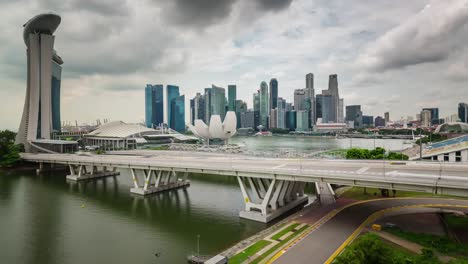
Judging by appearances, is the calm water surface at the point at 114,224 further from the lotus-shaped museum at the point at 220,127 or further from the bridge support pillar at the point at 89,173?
the lotus-shaped museum at the point at 220,127

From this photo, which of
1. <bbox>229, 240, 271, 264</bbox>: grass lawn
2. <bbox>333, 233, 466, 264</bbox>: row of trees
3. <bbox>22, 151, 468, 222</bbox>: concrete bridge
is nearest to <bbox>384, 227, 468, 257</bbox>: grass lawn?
<bbox>22, 151, 468, 222</bbox>: concrete bridge

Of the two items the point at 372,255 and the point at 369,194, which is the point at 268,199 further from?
the point at 372,255

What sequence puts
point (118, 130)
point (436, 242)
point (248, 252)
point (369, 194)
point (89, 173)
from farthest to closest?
point (118, 130) < point (89, 173) < point (369, 194) < point (248, 252) < point (436, 242)

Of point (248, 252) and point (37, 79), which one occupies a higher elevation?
point (37, 79)

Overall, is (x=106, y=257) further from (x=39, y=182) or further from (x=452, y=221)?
(x=39, y=182)

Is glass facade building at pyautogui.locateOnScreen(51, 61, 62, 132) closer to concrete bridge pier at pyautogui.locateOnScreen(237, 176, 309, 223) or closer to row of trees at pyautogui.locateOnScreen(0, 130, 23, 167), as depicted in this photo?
row of trees at pyautogui.locateOnScreen(0, 130, 23, 167)

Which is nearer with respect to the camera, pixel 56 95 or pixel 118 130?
pixel 118 130

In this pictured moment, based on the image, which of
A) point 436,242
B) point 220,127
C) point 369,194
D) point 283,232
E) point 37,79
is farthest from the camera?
point 37,79

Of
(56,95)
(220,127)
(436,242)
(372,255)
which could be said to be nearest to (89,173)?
(220,127)
